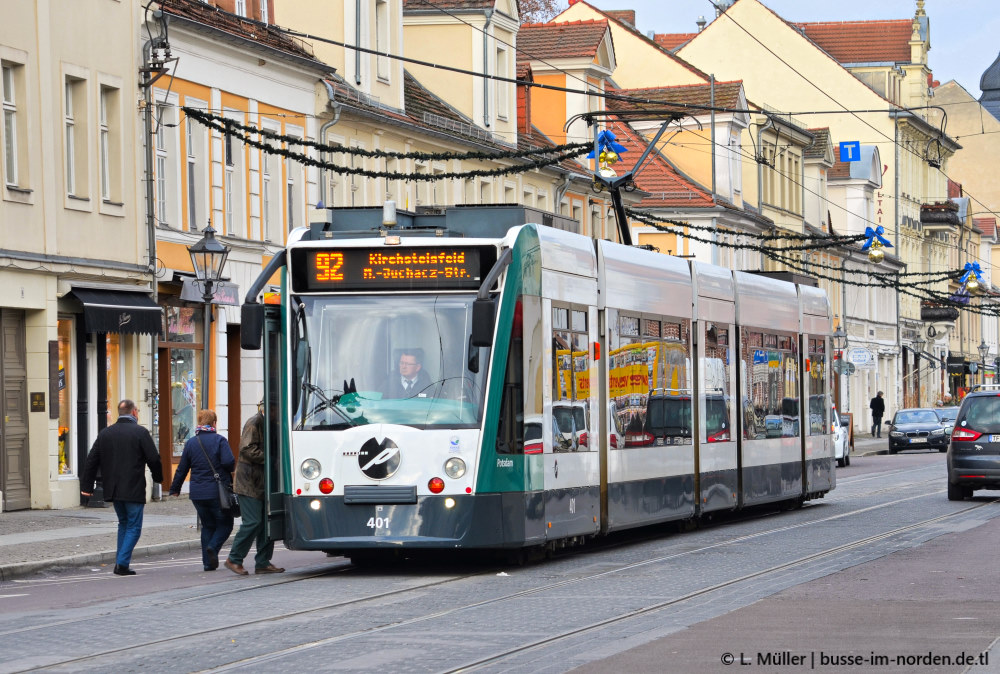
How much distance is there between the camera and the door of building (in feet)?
92.0

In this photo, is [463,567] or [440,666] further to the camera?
[463,567]

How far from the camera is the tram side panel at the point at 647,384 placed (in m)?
19.9

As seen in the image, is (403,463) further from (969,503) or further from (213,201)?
(213,201)

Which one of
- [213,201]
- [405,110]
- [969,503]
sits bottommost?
A: [969,503]

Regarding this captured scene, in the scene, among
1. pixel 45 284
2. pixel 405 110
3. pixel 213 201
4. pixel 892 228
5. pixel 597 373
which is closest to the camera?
pixel 597 373

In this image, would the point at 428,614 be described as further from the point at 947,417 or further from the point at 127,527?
the point at 947,417

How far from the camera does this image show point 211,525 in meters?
19.1

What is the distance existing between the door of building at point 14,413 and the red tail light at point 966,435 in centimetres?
1360

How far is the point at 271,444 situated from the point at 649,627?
562 cm

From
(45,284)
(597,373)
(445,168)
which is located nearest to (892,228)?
(445,168)

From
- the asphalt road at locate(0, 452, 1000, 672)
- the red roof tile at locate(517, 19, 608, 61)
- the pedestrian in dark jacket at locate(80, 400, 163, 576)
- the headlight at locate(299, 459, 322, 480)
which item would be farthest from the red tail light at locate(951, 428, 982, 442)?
→ the red roof tile at locate(517, 19, 608, 61)

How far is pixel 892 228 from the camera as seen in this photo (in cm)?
9450

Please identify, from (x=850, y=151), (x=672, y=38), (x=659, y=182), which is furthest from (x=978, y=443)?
(x=672, y=38)

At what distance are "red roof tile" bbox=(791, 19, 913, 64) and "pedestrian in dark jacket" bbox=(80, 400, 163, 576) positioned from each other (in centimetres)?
8190
